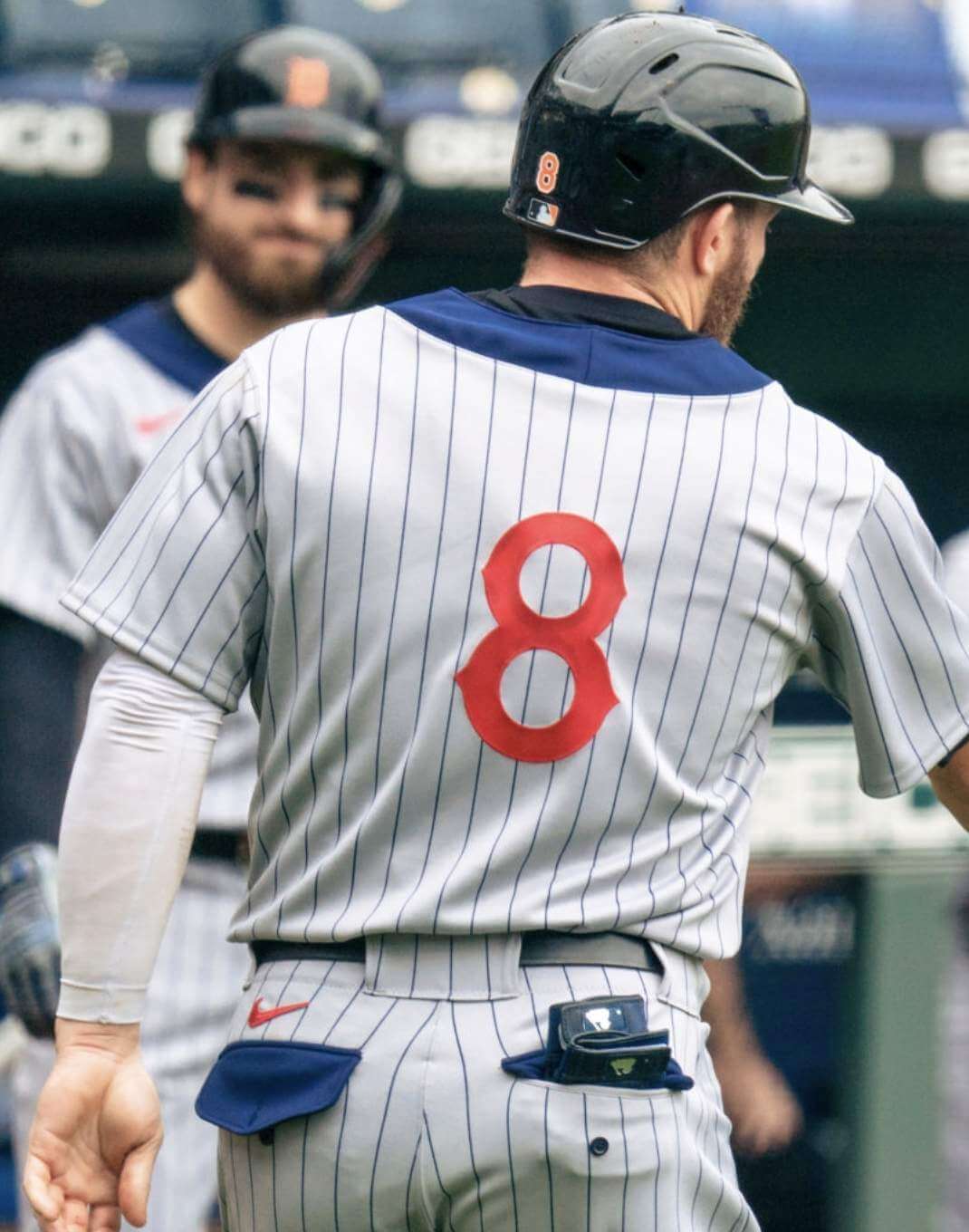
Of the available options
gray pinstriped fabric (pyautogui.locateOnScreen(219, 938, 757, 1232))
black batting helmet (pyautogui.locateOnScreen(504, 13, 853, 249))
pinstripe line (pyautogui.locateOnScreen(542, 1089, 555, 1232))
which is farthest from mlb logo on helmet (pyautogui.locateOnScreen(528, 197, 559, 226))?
pinstripe line (pyautogui.locateOnScreen(542, 1089, 555, 1232))

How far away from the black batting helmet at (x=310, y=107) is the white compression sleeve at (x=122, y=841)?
1324 mm

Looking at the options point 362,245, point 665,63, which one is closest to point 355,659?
point 665,63

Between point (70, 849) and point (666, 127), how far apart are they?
766 millimetres

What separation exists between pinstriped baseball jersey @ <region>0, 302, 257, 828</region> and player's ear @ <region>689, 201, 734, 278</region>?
1081 mm

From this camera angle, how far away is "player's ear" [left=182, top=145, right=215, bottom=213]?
120 inches

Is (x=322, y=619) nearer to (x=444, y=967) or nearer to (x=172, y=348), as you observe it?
(x=444, y=967)

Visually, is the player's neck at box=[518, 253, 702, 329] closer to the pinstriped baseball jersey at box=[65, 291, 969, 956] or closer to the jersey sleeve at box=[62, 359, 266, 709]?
the pinstriped baseball jersey at box=[65, 291, 969, 956]

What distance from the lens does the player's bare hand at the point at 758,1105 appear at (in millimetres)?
3822

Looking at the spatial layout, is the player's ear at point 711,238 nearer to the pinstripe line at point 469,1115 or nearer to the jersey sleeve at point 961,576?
the pinstripe line at point 469,1115

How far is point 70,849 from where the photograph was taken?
173 cm

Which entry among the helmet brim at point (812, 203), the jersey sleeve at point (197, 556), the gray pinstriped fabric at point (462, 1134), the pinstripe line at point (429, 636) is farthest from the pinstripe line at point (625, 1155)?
the helmet brim at point (812, 203)

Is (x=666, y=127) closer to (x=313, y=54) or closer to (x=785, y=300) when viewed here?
(x=313, y=54)

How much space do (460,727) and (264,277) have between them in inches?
52.5

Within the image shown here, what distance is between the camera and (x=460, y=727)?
171 cm
